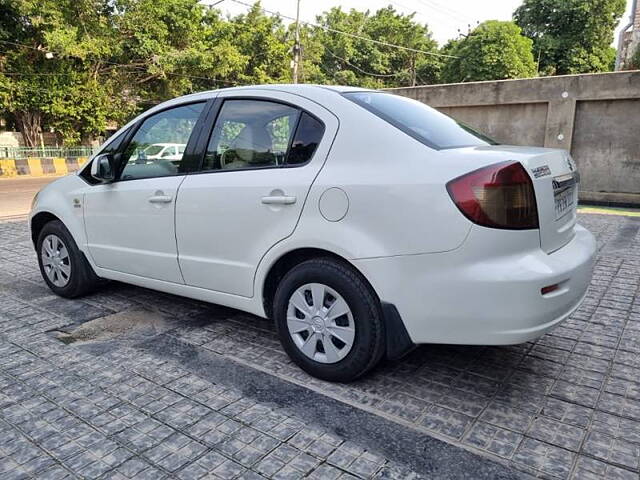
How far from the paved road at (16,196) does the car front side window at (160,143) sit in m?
7.31

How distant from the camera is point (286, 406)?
257cm

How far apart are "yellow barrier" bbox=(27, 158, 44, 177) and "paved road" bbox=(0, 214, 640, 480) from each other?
19.6 m

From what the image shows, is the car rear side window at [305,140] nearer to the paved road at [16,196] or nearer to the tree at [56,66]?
the paved road at [16,196]

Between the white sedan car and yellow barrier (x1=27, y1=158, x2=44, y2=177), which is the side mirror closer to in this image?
the white sedan car

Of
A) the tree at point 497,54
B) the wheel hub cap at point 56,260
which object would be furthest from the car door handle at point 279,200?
the tree at point 497,54

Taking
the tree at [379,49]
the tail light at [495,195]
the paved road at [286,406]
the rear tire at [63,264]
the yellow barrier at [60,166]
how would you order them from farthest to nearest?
the tree at [379,49]
the yellow barrier at [60,166]
the rear tire at [63,264]
the tail light at [495,195]
the paved road at [286,406]

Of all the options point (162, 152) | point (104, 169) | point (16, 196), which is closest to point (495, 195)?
point (162, 152)

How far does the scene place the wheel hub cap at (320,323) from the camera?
2648 millimetres

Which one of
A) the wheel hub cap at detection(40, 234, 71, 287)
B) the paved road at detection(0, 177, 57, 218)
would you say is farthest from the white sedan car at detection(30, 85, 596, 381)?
the paved road at detection(0, 177, 57, 218)

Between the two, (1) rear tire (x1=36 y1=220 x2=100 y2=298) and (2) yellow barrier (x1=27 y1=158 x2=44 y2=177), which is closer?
(1) rear tire (x1=36 y1=220 x2=100 y2=298)

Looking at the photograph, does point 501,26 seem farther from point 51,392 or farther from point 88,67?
point 51,392

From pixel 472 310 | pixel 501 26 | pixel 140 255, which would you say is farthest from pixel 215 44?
pixel 472 310

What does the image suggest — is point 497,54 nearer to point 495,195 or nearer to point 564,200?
point 564,200

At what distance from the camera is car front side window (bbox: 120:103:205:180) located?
3.44 m
